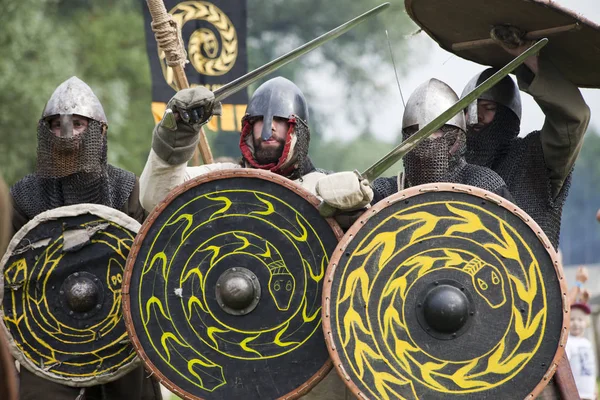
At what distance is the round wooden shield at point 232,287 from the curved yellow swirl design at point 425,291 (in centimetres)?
21

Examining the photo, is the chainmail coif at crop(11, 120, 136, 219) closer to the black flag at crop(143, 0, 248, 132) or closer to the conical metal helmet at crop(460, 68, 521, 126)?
the conical metal helmet at crop(460, 68, 521, 126)

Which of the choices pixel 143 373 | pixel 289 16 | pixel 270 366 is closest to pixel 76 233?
pixel 143 373

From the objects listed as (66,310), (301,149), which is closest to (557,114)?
(301,149)

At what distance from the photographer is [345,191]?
5.27 metres

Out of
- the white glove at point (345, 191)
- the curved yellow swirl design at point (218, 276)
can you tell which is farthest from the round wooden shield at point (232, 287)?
the white glove at point (345, 191)

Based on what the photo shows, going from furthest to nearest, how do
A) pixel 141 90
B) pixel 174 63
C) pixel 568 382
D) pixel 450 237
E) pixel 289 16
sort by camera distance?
1. pixel 289 16
2. pixel 141 90
3. pixel 174 63
4. pixel 568 382
5. pixel 450 237

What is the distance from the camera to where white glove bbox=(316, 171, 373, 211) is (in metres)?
5.27

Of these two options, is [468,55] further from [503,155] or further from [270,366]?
[270,366]

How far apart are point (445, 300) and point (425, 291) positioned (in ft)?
0.35

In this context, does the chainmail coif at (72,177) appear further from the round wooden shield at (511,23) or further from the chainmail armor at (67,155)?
the round wooden shield at (511,23)

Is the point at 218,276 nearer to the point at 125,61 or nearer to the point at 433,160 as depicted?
the point at 433,160

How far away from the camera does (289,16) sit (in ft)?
121

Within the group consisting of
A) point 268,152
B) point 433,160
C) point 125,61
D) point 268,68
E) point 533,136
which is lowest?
point 125,61

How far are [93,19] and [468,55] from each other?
19.4m
